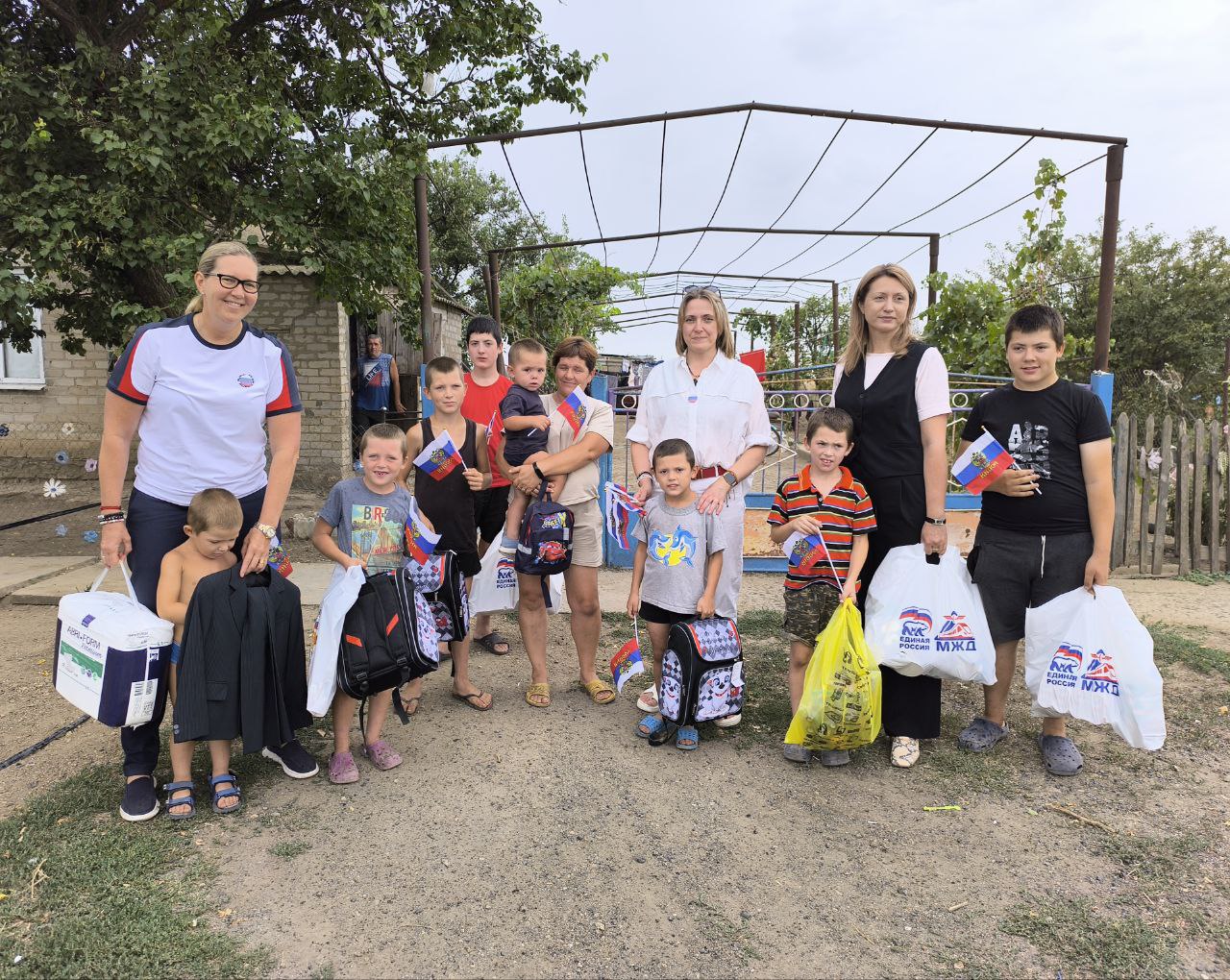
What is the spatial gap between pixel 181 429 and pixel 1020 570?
3.22m

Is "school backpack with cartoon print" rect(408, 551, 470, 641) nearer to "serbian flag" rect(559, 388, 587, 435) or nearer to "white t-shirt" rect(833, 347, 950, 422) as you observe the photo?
"serbian flag" rect(559, 388, 587, 435)

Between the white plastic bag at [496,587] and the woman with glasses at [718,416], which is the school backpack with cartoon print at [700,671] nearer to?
the woman with glasses at [718,416]

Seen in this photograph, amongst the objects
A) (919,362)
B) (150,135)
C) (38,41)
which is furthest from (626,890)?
(38,41)

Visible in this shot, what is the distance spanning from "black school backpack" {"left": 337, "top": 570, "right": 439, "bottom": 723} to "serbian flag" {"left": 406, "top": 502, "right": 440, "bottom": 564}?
0.68 feet

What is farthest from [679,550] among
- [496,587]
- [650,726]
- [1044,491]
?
[1044,491]

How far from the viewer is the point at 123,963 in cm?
203

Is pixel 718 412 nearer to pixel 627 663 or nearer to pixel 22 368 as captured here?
pixel 627 663

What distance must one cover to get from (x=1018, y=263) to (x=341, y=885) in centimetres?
823

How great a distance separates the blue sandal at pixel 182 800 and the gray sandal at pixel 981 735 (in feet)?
9.96

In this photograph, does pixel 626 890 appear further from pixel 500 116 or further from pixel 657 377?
pixel 500 116

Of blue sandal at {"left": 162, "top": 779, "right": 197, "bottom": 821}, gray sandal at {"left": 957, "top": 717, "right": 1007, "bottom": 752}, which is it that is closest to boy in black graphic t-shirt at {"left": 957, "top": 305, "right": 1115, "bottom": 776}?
gray sandal at {"left": 957, "top": 717, "right": 1007, "bottom": 752}

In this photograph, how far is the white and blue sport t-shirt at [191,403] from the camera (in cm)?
265

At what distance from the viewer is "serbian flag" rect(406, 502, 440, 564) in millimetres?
3182

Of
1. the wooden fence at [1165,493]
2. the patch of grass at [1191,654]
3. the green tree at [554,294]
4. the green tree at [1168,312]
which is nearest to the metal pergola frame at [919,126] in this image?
the wooden fence at [1165,493]
